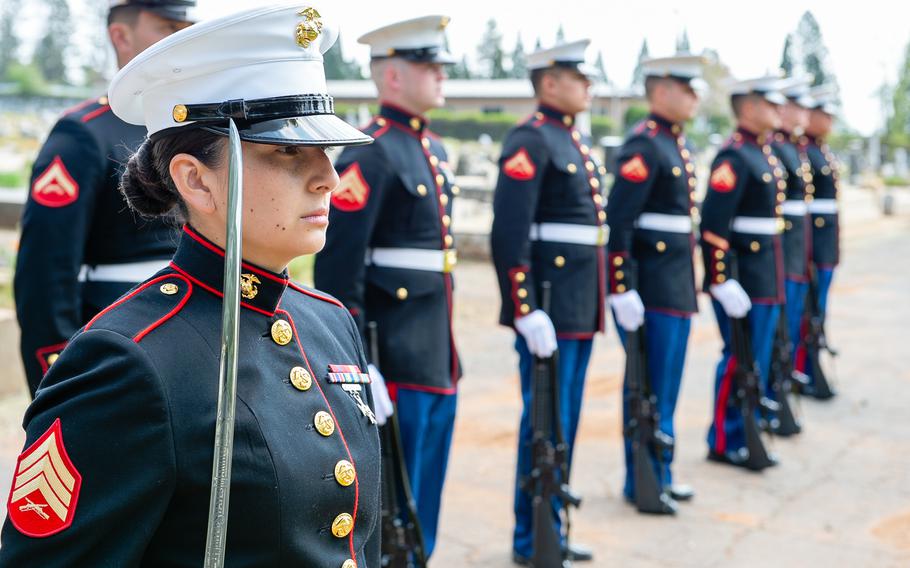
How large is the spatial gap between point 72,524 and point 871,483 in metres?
4.79

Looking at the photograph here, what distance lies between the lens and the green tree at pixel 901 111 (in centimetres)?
3759

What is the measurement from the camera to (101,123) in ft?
9.35

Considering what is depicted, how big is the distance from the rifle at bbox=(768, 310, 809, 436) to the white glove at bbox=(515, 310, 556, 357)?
8.75 feet

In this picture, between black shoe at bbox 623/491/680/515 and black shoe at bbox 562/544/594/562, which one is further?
black shoe at bbox 623/491/680/515

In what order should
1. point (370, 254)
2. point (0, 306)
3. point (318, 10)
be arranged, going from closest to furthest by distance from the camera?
point (318, 10), point (370, 254), point (0, 306)

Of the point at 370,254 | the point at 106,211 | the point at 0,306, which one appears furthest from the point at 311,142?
the point at 0,306

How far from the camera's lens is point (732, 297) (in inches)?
215

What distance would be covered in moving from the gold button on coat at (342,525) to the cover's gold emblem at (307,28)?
2.35 feet

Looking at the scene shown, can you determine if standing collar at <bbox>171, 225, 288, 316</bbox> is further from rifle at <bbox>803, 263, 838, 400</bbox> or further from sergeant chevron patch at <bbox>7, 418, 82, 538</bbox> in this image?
rifle at <bbox>803, 263, 838, 400</bbox>

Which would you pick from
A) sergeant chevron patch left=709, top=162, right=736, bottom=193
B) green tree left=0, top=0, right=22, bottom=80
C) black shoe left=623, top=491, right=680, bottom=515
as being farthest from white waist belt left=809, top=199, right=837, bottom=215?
green tree left=0, top=0, right=22, bottom=80

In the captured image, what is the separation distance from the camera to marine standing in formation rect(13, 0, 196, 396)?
9.08 ft

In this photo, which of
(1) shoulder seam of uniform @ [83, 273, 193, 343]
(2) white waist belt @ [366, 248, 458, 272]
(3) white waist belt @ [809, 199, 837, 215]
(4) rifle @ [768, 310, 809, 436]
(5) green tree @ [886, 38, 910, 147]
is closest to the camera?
(1) shoulder seam of uniform @ [83, 273, 193, 343]

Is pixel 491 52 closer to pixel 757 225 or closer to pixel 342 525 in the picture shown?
pixel 757 225

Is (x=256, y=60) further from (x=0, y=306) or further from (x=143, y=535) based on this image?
(x=0, y=306)
